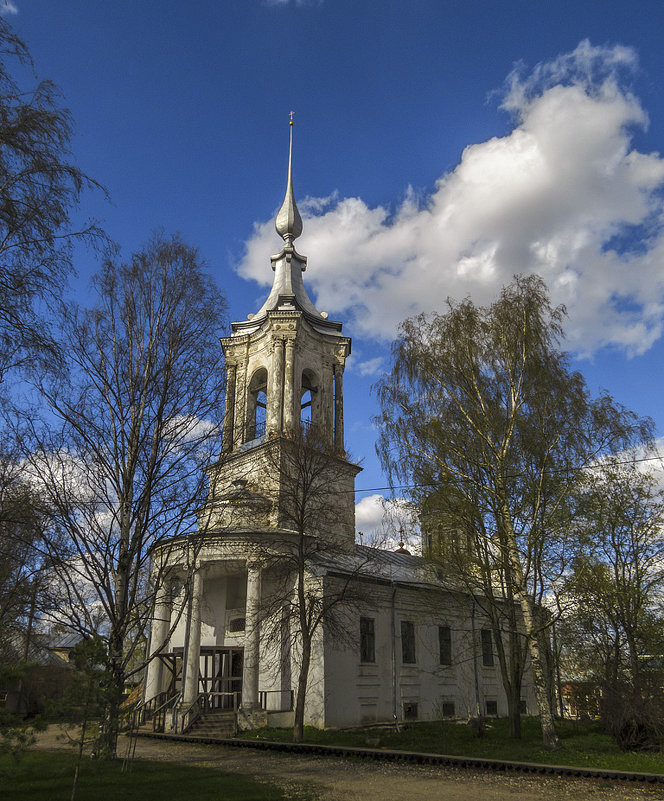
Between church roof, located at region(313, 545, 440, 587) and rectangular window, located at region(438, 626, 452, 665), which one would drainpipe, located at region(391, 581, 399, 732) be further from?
rectangular window, located at region(438, 626, 452, 665)

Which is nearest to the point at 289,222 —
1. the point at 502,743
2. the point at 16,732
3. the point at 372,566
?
the point at 372,566

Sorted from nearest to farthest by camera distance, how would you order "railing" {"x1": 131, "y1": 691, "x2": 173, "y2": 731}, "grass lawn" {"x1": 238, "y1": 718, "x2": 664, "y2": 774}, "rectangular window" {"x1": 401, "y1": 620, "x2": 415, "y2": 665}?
"grass lawn" {"x1": 238, "y1": 718, "x2": 664, "y2": 774}
"railing" {"x1": 131, "y1": 691, "x2": 173, "y2": 731}
"rectangular window" {"x1": 401, "y1": 620, "x2": 415, "y2": 665}

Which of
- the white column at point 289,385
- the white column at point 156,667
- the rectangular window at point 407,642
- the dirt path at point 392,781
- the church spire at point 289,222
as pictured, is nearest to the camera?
the dirt path at point 392,781

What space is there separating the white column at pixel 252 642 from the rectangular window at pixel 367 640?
437cm

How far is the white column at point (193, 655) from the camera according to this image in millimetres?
22172

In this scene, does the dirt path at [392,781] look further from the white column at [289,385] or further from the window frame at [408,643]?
the white column at [289,385]

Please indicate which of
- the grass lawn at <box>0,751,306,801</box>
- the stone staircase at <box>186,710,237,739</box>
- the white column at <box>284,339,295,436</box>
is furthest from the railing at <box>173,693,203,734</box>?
the white column at <box>284,339,295,436</box>

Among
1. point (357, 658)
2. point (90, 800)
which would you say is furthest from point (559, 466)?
point (90, 800)

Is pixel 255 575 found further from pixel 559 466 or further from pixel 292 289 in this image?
pixel 292 289

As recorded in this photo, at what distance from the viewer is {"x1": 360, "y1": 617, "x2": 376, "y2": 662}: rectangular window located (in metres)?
25.2

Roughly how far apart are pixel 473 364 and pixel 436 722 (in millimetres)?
16141

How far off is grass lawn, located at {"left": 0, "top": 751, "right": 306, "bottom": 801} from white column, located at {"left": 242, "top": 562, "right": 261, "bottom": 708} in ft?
27.2

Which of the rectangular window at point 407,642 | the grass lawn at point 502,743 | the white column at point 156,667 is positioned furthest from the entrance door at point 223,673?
the rectangular window at point 407,642

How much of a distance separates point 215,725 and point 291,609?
453 centimetres
